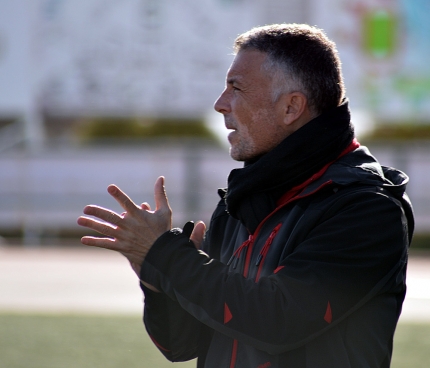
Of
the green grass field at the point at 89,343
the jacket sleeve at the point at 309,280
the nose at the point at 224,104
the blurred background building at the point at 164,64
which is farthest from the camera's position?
the blurred background building at the point at 164,64

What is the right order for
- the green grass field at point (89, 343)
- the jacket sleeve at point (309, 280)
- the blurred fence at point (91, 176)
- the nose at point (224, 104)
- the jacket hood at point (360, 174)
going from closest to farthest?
the jacket sleeve at point (309, 280), the jacket hood at point (360, 174), the nose at point (224, 104), the green grass field at point (89, 343), the blurred fence at point (91, 176)

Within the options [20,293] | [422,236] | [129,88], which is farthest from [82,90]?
[20,293]

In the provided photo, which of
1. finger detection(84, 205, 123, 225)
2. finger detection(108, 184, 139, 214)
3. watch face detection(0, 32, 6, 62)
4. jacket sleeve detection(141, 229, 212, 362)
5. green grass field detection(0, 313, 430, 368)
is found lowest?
green grass field detection(0, 313, 430, 368)

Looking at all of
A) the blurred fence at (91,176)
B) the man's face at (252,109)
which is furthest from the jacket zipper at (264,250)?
the blurred fence at (91,176)

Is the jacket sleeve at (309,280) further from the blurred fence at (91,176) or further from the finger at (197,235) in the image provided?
the blurred fence at (91,176)

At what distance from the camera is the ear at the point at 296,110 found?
209 centimetres

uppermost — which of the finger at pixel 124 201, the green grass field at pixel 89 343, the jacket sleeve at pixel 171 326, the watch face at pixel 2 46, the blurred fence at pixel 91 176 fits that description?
the watch face at pixel 2 46

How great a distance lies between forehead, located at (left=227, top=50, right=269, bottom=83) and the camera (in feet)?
6.94

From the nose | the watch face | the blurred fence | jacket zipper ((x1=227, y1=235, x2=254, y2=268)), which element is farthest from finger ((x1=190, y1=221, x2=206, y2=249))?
the watch face

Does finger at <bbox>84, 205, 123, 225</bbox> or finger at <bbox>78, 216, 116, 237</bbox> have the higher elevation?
finger at <bbox>84, 205, 123, 225</bbox>

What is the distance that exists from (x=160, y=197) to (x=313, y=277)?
49 centimetres

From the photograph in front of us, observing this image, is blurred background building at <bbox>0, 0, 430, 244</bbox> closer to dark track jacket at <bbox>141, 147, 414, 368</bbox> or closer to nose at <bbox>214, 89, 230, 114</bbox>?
nose at <bbox>214, 89, 230, 114</bbox>

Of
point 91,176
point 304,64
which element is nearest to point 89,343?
point 304,64

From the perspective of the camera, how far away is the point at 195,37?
1933cm
